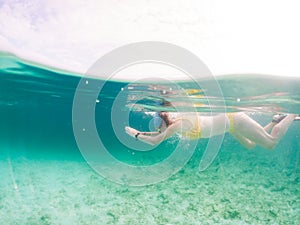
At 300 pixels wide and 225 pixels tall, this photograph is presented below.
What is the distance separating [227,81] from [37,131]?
4454 cm

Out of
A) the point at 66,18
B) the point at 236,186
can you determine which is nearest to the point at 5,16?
the point at 66,18

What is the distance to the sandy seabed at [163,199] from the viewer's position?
11203 mm

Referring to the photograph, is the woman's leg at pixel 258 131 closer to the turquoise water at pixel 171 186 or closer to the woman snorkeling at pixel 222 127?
the woman snorkeling at pixel 222 127

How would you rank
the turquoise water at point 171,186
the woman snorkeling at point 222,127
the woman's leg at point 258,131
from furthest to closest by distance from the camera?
the turquoise water at point 171,186, the woman's leg at point 258,131, the woman snorkeling at point 222,127

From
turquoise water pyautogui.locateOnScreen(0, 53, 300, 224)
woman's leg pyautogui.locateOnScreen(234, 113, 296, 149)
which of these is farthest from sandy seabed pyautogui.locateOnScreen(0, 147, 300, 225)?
woman's leg pyautogui.locateOnScreen(234, 113, 296, 149)

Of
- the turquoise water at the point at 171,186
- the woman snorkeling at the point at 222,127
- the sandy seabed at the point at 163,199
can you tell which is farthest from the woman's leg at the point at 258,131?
the sandy seabed at the point at 163,199

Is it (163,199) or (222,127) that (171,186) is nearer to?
(163,199)

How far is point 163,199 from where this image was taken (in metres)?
12.8

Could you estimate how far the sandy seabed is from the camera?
1120 cm

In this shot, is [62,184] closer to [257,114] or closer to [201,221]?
[201,221]

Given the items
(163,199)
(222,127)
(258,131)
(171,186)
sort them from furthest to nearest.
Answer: (171,186) → (163,199) → (222,127) → (258,131)

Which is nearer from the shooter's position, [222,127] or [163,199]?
[222,127]

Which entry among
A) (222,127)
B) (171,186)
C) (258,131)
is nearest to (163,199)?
(171,186)

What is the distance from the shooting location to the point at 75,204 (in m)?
12.2
